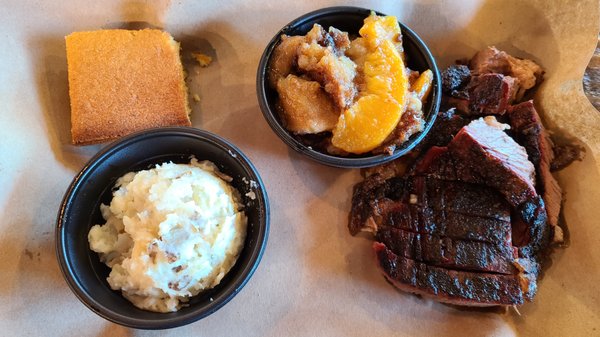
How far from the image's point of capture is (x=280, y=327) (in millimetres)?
2746

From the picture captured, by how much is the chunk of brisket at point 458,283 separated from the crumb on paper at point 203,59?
1.72 metres

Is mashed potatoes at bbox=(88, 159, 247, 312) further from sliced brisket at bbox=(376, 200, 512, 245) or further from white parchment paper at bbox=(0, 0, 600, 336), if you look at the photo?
sliced brisket at bbox=(376, 200, 512, 245)

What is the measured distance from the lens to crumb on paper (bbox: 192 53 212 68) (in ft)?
10.4

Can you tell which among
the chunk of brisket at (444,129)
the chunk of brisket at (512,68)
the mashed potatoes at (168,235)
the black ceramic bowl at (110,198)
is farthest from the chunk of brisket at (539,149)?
the mashed potatoes at (168,235)

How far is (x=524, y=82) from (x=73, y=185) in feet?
9.23

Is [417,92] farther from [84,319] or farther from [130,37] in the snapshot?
[84,319]

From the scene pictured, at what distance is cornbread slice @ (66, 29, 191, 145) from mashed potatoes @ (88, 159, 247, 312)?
1.31 feet

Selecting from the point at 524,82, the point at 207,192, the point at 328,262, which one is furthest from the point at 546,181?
the point at 207,192

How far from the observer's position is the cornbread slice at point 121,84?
9.16ft

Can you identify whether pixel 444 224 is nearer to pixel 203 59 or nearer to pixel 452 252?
pixel 452 252

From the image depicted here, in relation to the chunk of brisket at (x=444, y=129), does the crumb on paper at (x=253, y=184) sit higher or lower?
lower

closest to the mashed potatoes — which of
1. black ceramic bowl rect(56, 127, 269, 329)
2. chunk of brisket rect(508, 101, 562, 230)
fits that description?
black ceramic bowl rect(56, 127, 269, 329)

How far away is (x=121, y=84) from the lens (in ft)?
9.29

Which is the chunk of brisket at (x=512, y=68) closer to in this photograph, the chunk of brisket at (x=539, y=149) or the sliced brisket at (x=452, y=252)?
the chunk of brisket at (x=539, y=149)
